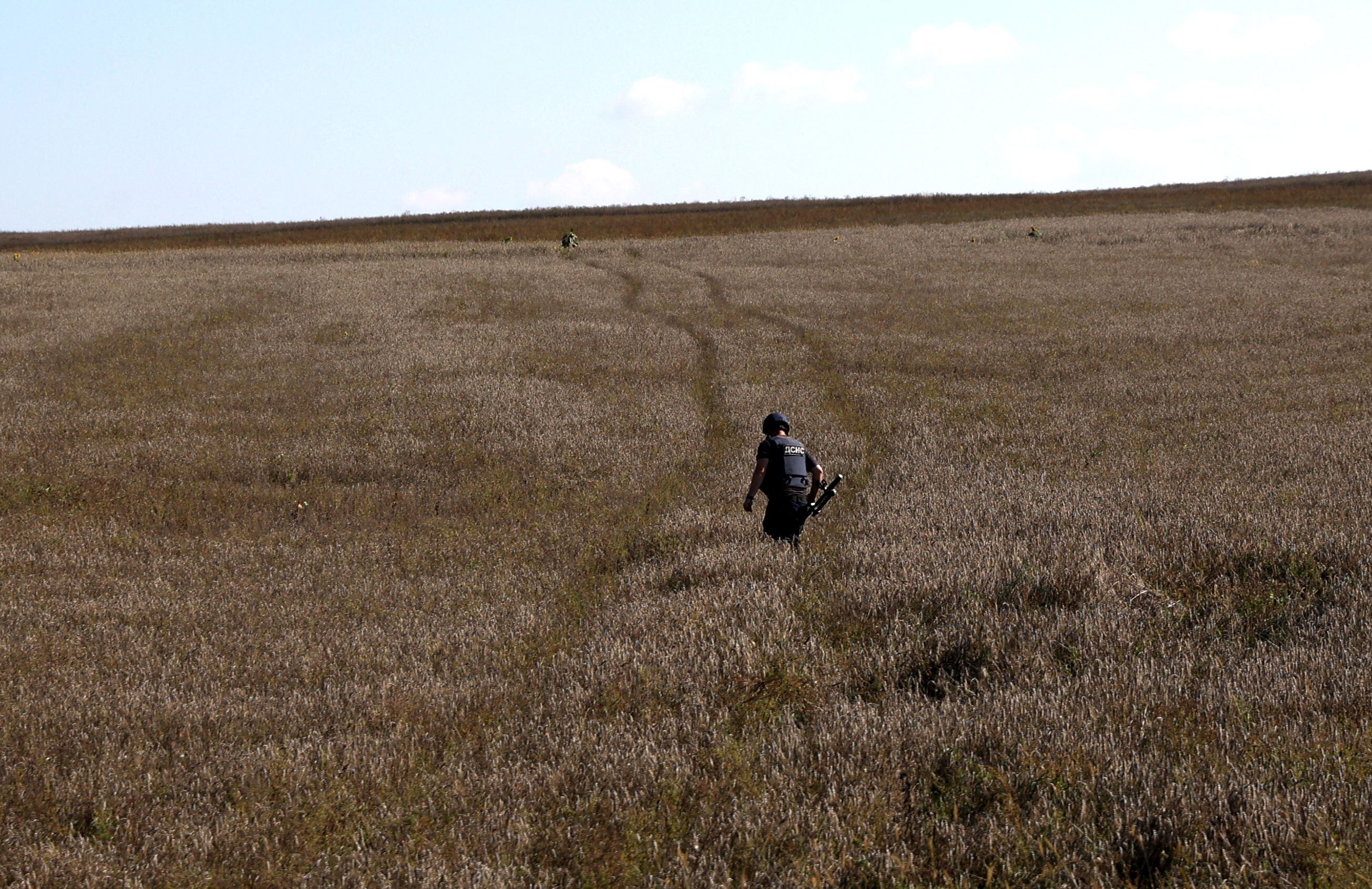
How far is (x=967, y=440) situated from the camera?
15070 mm

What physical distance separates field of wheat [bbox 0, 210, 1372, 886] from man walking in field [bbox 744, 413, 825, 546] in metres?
0.49

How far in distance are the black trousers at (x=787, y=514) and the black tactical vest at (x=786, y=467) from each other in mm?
78

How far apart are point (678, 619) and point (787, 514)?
2.44 metres

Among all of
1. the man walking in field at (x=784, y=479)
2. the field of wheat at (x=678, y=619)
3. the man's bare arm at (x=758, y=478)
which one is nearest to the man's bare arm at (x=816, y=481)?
the man walking in field at (x=784, y=479)

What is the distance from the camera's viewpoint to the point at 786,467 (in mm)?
9250

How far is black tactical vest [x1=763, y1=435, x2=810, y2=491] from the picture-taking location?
925cm

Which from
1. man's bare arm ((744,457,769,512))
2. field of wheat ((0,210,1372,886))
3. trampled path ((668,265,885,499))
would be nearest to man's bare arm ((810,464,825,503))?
man's bare arm ((744,457,769,512))

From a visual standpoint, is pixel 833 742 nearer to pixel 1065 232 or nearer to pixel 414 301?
pixel 414 301

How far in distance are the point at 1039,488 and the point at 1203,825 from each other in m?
7.76

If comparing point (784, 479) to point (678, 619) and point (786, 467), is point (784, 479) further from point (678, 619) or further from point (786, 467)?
point (678, 619)

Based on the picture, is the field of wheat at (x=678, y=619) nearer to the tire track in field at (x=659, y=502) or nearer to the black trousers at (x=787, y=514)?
the tire track in field at (x=659, y=502)

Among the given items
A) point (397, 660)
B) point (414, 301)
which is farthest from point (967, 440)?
point (414, 301)

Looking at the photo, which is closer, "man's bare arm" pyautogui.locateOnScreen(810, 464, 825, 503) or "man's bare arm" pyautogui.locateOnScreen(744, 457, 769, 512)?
"man's bare arm" pyautogui.locateOnScreen(744, 457, 769, 512)

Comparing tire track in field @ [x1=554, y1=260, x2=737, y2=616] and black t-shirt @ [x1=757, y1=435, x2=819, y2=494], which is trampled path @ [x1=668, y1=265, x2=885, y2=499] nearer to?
tire track in field @ [x1=554, y1=260, x2=737, y2=616]
